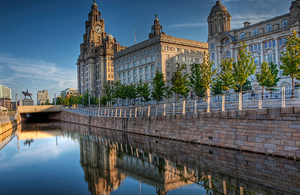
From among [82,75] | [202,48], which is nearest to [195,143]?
[202,48]

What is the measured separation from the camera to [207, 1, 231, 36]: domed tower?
66.0 meters

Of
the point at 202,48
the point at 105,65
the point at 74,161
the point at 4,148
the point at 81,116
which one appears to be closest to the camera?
Result: the point at 74,161

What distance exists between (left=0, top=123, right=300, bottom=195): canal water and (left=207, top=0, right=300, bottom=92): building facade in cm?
Result: 3942

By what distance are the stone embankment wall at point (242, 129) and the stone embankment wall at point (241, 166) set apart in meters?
0.61

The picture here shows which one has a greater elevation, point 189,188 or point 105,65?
point 105,65

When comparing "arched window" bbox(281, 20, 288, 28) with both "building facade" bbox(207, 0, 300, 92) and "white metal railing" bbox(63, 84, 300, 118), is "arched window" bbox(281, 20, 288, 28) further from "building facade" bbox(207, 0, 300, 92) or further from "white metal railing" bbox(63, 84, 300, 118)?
"white metal railing" bbox(63, 84, 300, 118)

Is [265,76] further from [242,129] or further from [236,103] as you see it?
[242,129]

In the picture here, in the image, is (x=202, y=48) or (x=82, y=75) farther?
(x=82, y=75)

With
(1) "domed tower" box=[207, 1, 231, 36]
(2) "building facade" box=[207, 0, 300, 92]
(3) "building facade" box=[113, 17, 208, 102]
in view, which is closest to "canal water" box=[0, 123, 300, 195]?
(2) "building facade" box=[207, 0, 300, 92]

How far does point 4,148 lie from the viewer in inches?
944

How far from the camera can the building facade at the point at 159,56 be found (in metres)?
70.9

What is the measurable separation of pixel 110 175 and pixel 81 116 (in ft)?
126

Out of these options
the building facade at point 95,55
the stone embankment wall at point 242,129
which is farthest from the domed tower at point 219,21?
the building facade at point 95,55

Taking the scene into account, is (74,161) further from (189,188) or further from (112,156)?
(189,188)
